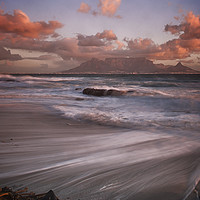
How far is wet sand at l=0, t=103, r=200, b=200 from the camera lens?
1.56 m

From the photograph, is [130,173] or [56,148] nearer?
[130,173]

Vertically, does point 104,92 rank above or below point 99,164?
above

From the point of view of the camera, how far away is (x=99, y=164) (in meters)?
2.02

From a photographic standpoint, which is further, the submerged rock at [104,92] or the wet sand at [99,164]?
the submerged rock at [104,92]

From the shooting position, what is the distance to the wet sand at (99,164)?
1.56 m

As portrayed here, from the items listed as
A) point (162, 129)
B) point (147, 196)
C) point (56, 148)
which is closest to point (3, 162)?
point (56, 148)

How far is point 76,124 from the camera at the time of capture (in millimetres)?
3893

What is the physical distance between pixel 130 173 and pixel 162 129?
6.66 ft

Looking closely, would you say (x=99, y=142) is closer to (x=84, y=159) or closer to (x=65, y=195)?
(x=84, y=159)

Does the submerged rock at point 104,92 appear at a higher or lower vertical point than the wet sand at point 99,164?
higher

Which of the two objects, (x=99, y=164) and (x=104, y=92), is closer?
(x=99, y=164)

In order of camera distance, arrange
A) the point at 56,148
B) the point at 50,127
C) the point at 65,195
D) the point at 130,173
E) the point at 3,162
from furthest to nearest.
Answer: the point at 50,127
the point at 56,148
the point at 3,162
the point at 130,173
the point at 65,195

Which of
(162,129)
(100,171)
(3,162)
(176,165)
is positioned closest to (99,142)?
(100,171)

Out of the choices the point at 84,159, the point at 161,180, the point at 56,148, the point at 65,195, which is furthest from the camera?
the point at 56,148
